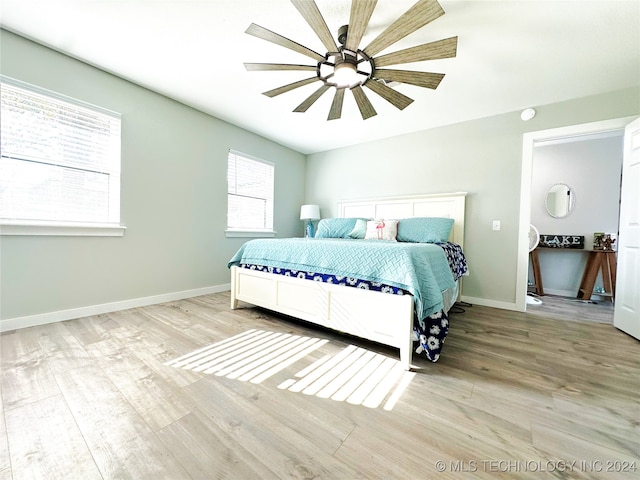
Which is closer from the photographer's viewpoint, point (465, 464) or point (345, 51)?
point (465, 464)

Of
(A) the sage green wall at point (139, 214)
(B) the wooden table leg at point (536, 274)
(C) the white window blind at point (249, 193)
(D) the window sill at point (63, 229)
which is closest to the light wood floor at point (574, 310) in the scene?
(B) the wooden table leg at point (536, 274)

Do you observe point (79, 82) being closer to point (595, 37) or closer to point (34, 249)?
point (34, 249)

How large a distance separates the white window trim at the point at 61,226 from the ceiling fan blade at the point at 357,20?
2456mm

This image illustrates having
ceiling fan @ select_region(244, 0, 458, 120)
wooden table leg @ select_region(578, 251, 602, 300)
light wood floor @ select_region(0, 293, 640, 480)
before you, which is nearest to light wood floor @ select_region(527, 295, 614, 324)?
wooden table leg @ select_region(578, 251, 602, 300)

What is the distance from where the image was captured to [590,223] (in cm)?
371

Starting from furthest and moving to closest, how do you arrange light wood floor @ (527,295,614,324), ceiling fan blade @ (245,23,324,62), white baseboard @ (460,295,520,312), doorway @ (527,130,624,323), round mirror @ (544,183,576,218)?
round mirror @ (544,183,576,218) < doorway @ (527,130,624,323) < white baseboard @ (460,295,520,312) < light wood floor @ (527,295,614,324) < ceiling fan blade @ (245,23,324,62)

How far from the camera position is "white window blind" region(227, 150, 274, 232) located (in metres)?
3.66

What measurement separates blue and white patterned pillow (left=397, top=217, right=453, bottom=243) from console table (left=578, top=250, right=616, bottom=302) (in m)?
2.36

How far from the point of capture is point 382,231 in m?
3.14

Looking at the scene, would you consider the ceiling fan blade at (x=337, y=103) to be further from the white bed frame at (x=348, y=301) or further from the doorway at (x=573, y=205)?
the doorway at (x=573, y=205)

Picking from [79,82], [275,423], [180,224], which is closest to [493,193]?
[275,423]

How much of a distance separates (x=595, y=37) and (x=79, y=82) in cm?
432

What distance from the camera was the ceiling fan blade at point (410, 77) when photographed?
5.97 feet

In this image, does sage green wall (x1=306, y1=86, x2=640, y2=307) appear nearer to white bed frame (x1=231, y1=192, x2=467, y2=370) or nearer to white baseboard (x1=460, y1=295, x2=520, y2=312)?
white baseboard (x1=460, y1=295, x2=520, y2=312)
